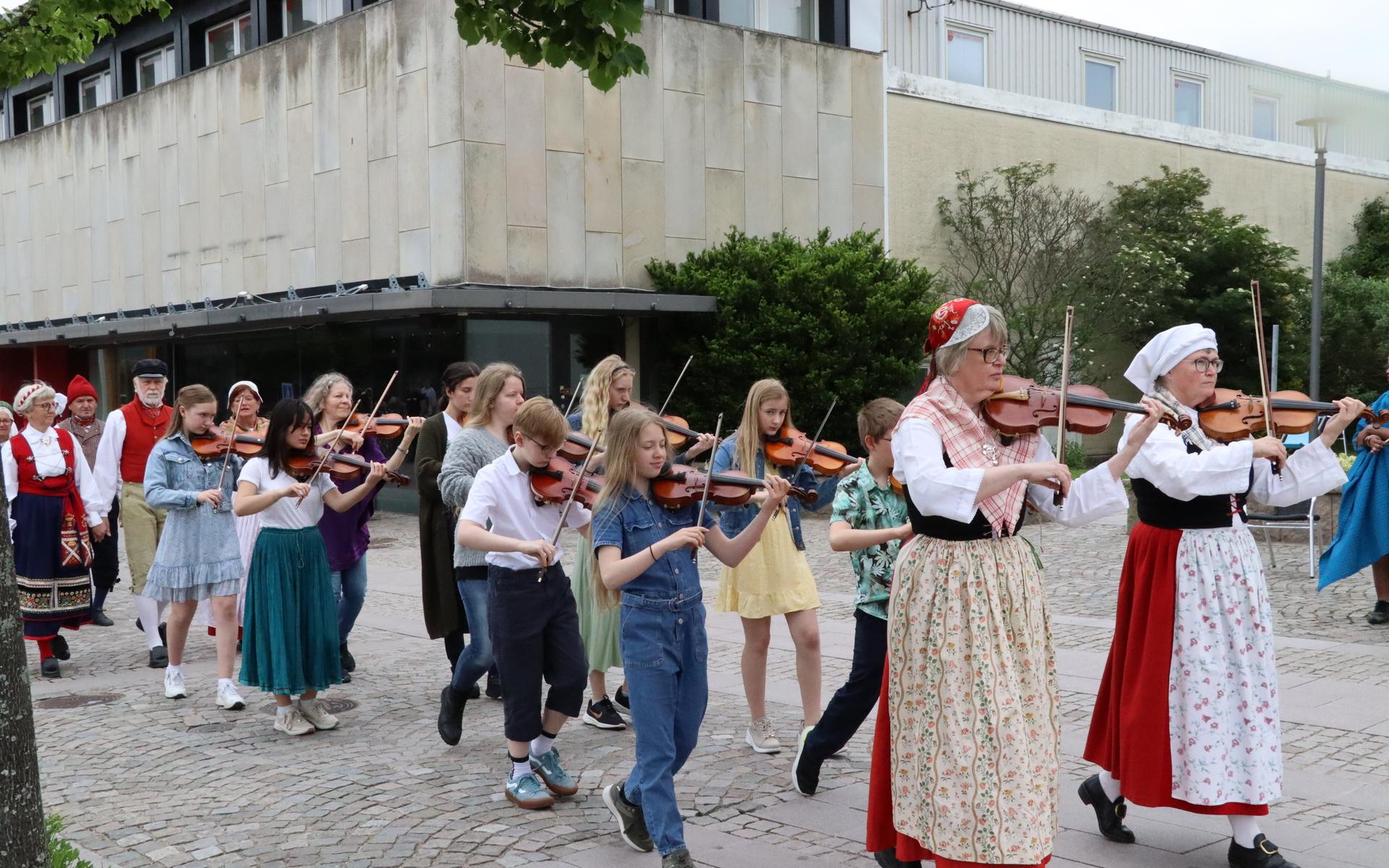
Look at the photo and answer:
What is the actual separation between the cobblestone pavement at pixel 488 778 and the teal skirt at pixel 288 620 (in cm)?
33

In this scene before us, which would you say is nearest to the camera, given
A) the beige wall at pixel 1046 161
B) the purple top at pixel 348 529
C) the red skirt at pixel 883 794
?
the red skirt at pixel 883 794

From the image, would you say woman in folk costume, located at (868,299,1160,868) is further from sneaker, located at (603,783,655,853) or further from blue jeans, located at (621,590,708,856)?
sneaker, located at (603,783,655,853)

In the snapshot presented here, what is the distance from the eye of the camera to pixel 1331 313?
86.1ft

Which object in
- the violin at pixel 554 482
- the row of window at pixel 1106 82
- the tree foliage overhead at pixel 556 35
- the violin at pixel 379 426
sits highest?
the row of window at pixel 1106 82

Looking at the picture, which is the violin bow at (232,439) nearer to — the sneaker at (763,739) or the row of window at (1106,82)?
the sneaker at (763,739)

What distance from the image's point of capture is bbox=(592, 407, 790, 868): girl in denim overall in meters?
4.52

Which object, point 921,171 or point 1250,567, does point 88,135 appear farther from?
point 1250,567

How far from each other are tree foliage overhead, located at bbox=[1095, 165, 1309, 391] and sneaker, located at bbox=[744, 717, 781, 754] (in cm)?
1944

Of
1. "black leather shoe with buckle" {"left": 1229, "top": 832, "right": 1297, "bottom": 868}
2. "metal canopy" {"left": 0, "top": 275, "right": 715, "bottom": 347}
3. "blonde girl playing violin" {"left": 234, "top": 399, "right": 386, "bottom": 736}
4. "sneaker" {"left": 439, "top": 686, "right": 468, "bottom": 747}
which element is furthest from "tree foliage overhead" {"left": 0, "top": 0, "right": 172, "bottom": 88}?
"metal canopy" {"left": 0, "top": 275, "right": 715, "bottom": 347}

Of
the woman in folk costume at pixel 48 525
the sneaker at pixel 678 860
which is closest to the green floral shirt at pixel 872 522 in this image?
the sneaker at pixel 678 860

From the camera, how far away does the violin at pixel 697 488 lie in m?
4.70

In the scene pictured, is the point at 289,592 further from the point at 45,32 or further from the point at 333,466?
the point at 45,32

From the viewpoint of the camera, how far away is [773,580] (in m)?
6.04

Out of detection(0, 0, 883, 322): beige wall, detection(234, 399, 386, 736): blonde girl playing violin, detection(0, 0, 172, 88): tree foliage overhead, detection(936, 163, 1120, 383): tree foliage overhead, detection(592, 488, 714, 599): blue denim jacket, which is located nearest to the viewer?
detection(592, 488, 714, 599): blue denim jacket
